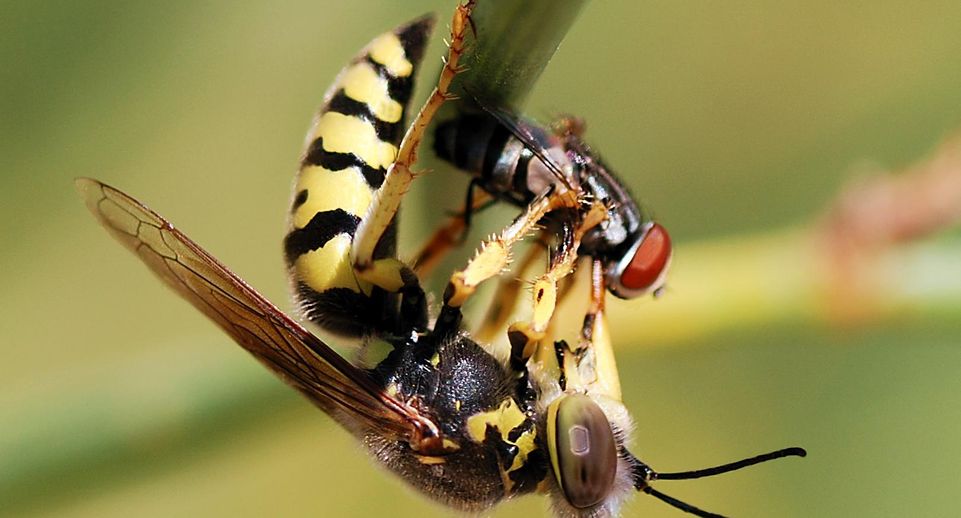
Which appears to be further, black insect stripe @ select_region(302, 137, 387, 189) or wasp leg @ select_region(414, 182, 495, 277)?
wasp leg @ select_region(414, 182, 495, 277)

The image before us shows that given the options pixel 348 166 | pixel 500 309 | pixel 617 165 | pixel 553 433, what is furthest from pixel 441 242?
pixel 617 165

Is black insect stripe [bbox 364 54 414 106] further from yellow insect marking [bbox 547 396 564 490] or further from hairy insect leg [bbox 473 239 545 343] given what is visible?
yellow insect marking [bbox 547 396 564 490]

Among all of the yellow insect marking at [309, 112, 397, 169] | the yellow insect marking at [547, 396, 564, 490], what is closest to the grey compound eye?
the yellow insect marking at [547, 396, 564, 490]

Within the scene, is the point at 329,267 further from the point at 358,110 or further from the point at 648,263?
the point at 648,263

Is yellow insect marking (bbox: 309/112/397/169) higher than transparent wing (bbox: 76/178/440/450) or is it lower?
higher

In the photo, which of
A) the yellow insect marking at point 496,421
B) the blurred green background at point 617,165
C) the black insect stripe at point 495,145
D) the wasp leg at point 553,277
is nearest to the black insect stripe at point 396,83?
the black insect stripe at point 495,145

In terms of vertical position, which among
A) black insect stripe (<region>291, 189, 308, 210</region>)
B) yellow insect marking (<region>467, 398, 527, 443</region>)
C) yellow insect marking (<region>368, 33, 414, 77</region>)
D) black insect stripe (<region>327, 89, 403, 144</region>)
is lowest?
yellow insect marking (<region>467, 398, 527, 443</region>)

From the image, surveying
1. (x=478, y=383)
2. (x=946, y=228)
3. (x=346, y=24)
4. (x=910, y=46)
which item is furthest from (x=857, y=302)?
(x=346, y=24)
